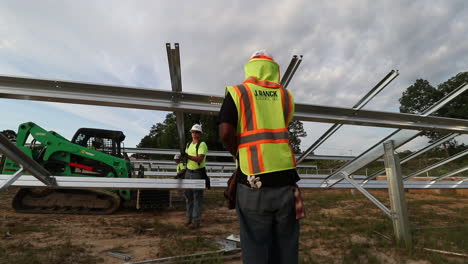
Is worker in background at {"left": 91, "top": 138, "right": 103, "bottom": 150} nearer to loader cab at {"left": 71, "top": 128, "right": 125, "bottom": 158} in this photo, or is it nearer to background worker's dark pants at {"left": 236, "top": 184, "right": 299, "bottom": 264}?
loader cab at {"left": 71, "top": 128, "right": 125, "bottom": 158}

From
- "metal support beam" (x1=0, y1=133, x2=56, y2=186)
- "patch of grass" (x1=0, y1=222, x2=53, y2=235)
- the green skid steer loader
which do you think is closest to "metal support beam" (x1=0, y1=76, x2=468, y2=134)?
"metal support beam" (x1=0, y1=133, x2=56, y2=186)

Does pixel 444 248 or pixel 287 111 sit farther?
pixel 444 248

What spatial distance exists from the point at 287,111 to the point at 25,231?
5312 millimetres

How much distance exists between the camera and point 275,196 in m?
1.56

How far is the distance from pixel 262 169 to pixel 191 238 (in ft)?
10.5

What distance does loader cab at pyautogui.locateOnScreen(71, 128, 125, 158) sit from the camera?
24.9 feet

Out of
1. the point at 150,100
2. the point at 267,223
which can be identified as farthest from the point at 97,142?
the point at 267,223

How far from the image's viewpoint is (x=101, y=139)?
313 inches

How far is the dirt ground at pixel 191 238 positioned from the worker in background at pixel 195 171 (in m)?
0.26

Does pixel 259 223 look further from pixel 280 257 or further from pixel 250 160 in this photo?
pixel 250 160

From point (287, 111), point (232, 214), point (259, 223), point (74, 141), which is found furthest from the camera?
point (74, 141)

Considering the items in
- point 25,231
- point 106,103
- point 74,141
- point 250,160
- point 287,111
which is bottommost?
point 25,231

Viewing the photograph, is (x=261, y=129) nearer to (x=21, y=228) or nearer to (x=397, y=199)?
(x=397, y=199)

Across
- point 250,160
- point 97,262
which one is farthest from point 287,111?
point 97,262
